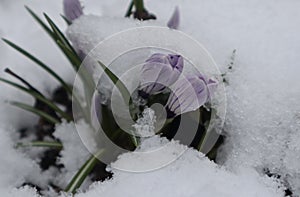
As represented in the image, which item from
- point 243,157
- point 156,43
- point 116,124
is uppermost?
point 156,43

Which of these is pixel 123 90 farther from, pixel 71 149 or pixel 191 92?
pixel 71 149

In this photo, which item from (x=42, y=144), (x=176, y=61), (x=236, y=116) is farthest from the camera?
(x=42, y=144)

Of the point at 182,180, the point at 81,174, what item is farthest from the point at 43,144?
the point at 182,180

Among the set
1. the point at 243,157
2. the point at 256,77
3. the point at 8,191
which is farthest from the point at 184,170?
the point at 8,191

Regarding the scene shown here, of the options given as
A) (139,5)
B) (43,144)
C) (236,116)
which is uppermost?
(139,5)

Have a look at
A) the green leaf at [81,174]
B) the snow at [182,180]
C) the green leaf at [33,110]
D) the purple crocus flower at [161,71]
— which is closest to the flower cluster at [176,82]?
the purple crocus flower at [161,71]

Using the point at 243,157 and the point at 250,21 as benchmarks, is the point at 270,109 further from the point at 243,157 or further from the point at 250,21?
the point at 250,21

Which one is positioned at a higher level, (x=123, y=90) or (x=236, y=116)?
(x=123, y=90)
